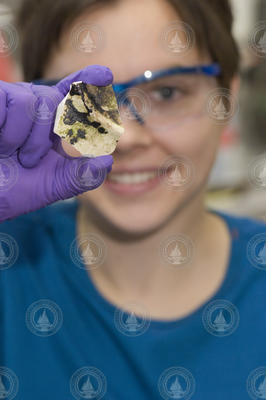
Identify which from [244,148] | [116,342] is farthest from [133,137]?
[244,148]

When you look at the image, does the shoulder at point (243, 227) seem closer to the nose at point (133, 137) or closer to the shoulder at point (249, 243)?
the shoulder at point (249, 243)

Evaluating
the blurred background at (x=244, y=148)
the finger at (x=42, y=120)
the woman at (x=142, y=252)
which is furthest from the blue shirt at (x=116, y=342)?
the blurred background at (x=244, y=148)

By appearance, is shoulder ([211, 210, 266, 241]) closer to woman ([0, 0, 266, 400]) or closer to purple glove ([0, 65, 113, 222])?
→ woman ([0, 0, 266, 400])

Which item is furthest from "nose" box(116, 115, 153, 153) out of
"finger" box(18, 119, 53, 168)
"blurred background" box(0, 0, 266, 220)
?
"blurred background" box(0, 0, 266, 220)

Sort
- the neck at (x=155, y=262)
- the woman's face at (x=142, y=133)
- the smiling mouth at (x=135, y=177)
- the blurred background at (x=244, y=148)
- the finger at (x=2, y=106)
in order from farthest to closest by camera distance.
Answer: the blurred background at (x=244, y=148), the neck at (x=155, y=262), the smiling mouth at (x=135, y=177), the woman's face at (x=142, y=133), the finger at (x=2, y=106)

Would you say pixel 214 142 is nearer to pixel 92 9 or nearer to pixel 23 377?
pixel 92 9

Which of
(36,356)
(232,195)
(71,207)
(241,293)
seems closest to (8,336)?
(36,356)

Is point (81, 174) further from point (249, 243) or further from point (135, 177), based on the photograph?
point (249, 243)
